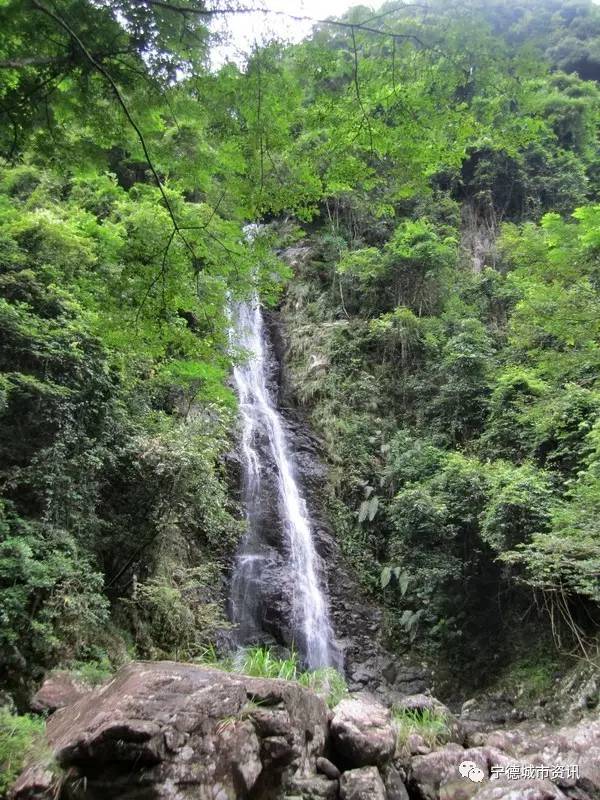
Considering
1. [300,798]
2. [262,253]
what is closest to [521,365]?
[262,253]

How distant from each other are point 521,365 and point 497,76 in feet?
37.2

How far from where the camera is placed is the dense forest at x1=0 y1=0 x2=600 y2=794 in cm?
378

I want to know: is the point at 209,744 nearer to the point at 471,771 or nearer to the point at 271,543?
the point at 471,771

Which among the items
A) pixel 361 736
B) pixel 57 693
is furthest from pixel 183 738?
pixel 57 693

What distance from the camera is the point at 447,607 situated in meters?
11.0

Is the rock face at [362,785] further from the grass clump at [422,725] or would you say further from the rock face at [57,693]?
the rock face at [57,693]

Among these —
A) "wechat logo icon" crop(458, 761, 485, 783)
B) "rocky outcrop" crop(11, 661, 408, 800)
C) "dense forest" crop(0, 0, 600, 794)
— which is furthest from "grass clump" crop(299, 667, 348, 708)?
"dense forest" crop(0, 0, 600, 794)

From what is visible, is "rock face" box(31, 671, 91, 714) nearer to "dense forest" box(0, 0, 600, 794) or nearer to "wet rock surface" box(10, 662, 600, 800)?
"dense forest" box(0, 0, 600, 794)

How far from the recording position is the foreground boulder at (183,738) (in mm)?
3396

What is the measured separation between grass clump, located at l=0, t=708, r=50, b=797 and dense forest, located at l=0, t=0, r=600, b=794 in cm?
5

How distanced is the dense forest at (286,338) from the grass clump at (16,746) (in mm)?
53

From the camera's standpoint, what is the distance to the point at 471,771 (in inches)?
191

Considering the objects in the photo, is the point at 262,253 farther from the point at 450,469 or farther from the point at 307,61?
the point at 450,469

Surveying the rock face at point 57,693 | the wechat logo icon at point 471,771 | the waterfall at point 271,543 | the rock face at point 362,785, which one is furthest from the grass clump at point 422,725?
the waterfall at point 271,543
